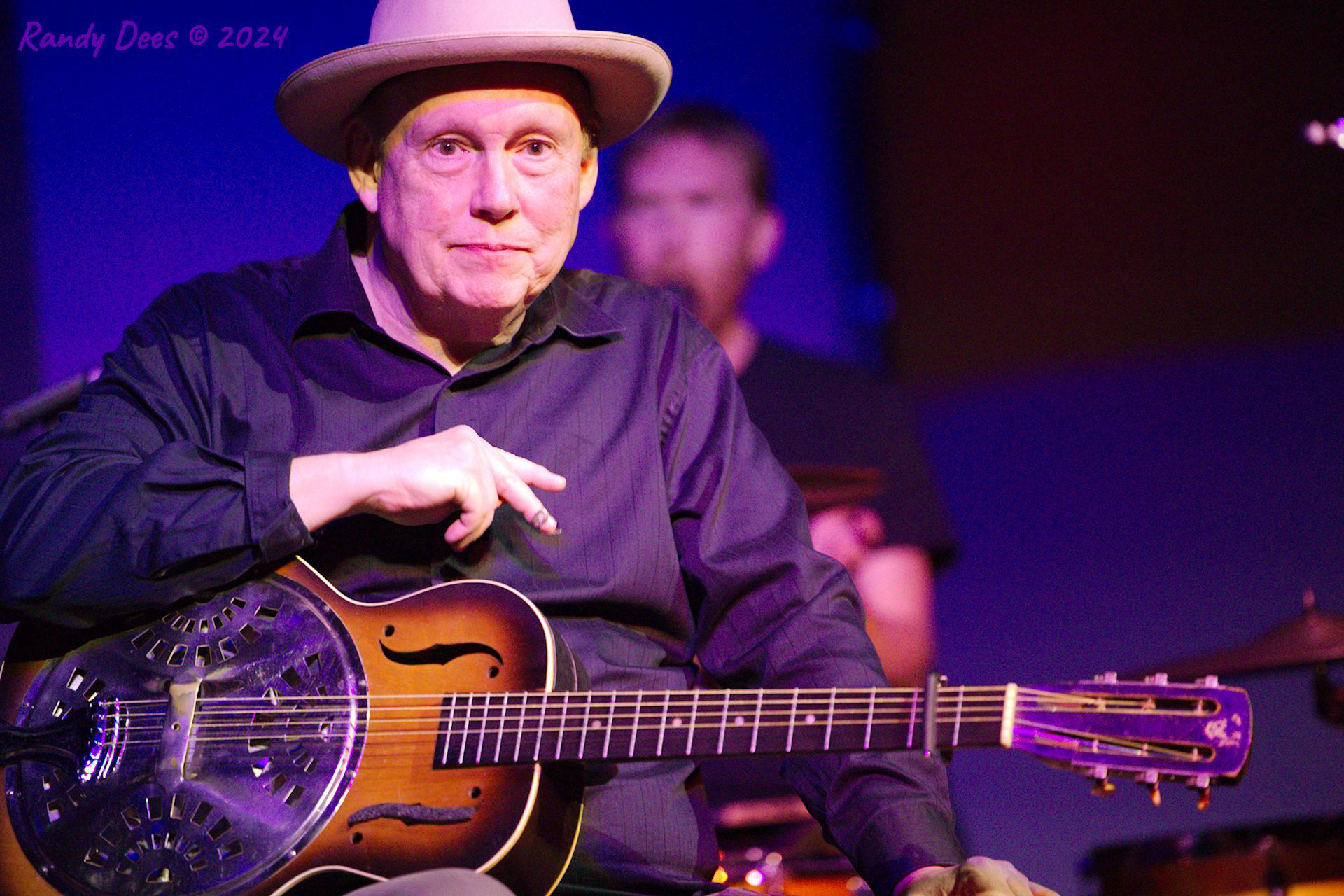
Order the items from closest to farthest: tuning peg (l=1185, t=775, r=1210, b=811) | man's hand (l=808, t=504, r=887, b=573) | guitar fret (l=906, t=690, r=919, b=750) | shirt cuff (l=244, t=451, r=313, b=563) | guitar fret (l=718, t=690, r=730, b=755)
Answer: tuning peg (l=1185, t=775, r=1210, b=811) < guitar fret (l=906, t=690, r=919, b=750) < guitar fret (l=718, t=690, r=730, b=755) < shirt cuff (l=244, t=451, r=313, b=563) < man's hand (l=808, t=504, r=887, b=573)

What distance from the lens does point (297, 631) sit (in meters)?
2.04

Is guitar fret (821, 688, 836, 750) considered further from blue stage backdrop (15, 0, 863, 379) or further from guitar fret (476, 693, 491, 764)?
blue stage backdrop (15, 0, 863, 379)

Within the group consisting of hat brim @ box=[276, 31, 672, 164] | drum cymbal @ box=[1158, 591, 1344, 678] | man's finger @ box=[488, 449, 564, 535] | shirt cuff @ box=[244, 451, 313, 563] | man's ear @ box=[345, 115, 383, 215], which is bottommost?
shirt cuff @ box=[244, 451, 313, 563]

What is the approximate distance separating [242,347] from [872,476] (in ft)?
7.55

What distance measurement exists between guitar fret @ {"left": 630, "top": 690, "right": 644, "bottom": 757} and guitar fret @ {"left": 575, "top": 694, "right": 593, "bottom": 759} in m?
0.06

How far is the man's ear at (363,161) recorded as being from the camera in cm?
250

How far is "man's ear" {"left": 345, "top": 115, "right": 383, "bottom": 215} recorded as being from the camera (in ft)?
8.21

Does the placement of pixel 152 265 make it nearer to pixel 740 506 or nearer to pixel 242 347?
pixel 242 347

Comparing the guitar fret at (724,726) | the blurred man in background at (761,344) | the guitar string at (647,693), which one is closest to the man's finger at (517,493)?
the guitar string at (647,693)

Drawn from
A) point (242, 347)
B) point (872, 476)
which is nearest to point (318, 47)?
point (242, 347)

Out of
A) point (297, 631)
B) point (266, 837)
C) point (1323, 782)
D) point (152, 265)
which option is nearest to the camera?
point (266, 837)

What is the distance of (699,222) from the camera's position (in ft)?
15.8

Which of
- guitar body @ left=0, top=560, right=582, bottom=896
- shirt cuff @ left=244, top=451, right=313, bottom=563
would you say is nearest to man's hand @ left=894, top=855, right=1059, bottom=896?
guitar body @ left=0, top=560, right=582, bottom=896

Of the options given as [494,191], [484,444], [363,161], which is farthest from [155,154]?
[484,444]
